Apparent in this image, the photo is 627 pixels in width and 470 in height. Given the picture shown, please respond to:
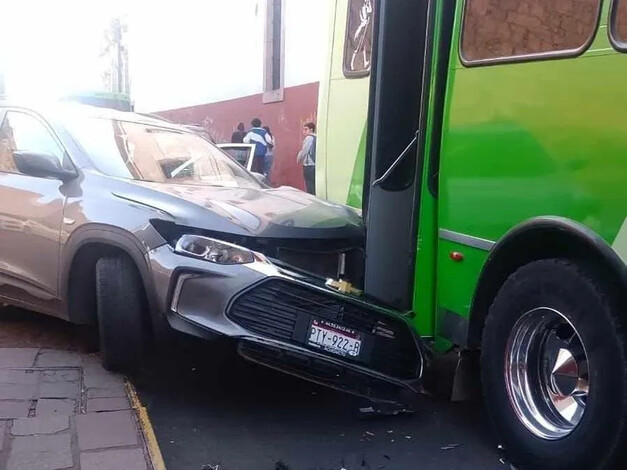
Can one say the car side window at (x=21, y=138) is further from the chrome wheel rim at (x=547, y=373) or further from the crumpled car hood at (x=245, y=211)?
the chrome wheel rim at (x=547, y=373)

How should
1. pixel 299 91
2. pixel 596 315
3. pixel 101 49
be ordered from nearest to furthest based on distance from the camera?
pixel 596 315 < pixel 299 91 < pixel 101 49

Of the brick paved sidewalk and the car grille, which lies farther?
the car grille

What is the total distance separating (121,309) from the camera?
4469mm

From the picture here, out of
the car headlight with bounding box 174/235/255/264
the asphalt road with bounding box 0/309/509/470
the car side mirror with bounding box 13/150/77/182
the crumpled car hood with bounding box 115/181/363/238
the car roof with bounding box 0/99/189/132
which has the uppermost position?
the car roof with bounding box 0/99/189/132

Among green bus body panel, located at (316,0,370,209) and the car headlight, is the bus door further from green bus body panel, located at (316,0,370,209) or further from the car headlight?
the car headlight

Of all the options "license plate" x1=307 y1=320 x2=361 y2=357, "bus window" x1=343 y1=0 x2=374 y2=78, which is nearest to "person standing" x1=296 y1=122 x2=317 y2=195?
"bus window" x1=343 y1=0 x2=374 y2=78

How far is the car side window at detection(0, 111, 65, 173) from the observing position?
5395 mm

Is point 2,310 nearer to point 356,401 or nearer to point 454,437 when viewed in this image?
point 356,401

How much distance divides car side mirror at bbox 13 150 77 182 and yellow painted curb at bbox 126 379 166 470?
1.36 meters

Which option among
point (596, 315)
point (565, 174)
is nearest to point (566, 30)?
point (565, 174)

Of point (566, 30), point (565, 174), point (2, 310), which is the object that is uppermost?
point (566, 30)

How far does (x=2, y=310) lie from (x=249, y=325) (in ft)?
10.5

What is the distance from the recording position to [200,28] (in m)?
21.1

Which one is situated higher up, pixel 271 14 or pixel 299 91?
pixel 271 14
